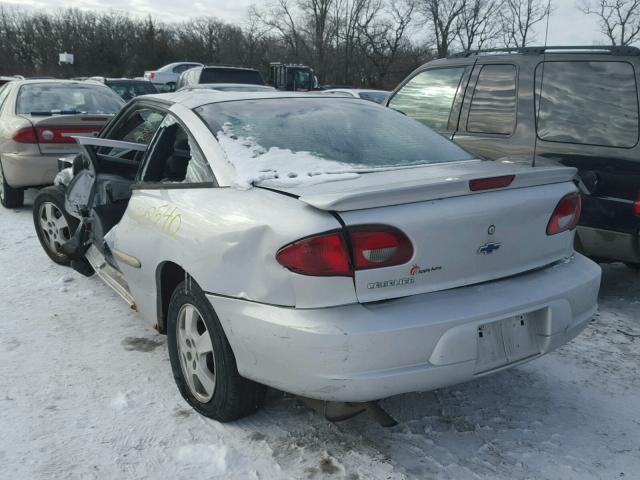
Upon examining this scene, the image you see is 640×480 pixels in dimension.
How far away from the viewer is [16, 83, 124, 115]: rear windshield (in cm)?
739

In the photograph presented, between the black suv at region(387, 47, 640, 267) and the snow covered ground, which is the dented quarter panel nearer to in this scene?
the snow covered ground

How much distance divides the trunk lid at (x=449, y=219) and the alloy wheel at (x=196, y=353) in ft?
2.66

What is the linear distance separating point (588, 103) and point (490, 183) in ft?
7.04

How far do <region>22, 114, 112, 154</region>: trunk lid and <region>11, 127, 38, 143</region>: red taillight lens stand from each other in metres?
0.04

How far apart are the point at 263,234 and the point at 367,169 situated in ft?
2.38

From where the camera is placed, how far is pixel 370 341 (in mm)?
2141

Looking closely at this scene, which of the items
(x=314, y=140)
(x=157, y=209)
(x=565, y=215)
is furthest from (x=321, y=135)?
(x=565, y=215)

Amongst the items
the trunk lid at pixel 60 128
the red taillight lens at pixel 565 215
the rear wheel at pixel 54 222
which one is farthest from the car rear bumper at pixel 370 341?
the trunk lid at pixel 60 128

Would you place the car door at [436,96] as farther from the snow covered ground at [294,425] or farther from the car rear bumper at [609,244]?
the snow covered ground at [294,425]

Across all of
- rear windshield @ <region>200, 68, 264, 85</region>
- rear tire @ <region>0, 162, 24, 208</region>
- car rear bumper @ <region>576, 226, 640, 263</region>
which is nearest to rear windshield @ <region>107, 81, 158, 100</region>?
rear windshield @ <region>200, 68, 264, 85</region>

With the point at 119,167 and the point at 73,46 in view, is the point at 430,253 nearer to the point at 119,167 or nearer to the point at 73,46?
the point at 119,167

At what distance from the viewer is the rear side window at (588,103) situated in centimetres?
395

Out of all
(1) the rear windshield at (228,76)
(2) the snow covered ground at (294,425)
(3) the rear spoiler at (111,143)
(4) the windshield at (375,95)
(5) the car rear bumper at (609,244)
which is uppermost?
(1) the rear windshield at (228,76)

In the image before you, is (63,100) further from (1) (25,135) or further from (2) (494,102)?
(2) (494,102)
